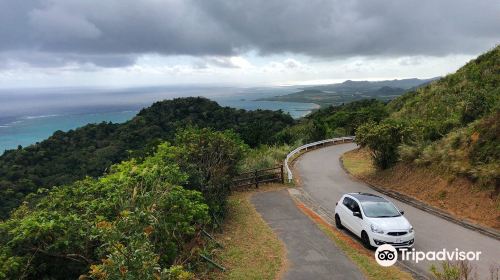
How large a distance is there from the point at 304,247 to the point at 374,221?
8.09ft

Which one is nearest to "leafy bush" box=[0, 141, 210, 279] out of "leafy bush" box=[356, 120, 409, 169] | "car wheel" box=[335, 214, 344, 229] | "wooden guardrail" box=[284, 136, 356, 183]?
"car wheel" box=[335, 214, 344, 229]

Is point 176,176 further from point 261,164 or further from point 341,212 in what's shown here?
point 261,164

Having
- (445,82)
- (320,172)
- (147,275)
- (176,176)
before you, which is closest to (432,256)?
(176,176)

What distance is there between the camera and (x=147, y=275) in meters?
6.32

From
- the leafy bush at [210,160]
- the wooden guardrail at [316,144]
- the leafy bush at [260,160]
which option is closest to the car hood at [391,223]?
the leafy bush at [210,160]

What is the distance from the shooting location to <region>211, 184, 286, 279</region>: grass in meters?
11.0

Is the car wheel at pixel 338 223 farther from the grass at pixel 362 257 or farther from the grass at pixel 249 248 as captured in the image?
the grass at pixel 249 248

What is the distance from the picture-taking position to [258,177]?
2266 centimetres

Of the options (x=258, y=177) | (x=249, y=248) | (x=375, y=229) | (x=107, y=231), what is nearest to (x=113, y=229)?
(x=107, y=231)

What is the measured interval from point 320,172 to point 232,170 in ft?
30.1

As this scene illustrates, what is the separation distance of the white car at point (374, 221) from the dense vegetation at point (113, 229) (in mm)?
5095

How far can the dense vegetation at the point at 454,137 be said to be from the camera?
1636 centimetres

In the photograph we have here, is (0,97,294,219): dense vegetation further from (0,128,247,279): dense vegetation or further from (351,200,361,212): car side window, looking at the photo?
(0,128,247,279): dense vegetation

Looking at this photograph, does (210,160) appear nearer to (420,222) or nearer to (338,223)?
(338,223)
